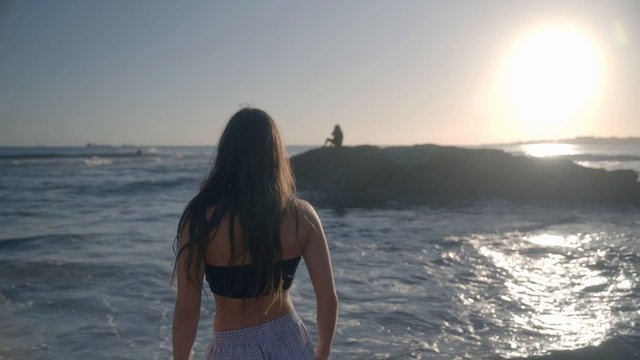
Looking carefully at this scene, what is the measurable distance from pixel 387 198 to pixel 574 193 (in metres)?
6.52

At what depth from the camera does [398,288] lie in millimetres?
7680

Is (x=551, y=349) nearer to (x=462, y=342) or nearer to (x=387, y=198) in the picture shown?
(x=462, y=342)

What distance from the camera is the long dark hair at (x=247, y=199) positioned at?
2264mm

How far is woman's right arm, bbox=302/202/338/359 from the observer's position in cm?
242

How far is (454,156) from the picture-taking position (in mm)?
22516

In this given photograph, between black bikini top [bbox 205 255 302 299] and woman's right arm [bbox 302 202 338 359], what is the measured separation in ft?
0.31

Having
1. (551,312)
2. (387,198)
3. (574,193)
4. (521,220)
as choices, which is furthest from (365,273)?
(574,193)

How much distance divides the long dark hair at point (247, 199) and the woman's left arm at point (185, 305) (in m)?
0.02

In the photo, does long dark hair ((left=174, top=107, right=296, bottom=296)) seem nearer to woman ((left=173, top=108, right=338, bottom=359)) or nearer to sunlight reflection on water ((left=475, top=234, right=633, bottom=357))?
woman ((left=173, top=108, right=338, bottom=359))

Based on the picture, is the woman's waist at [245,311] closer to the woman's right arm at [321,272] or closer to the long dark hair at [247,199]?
the long dark hair at [247,199]

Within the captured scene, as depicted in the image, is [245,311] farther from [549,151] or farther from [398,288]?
[549,151]

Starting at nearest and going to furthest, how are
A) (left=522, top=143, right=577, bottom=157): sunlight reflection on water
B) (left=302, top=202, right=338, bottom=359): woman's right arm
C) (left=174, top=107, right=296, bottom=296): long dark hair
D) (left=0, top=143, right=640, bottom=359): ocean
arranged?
(left=174, top=107, right=296, bottom=296): long dark hair
(left=302, top=202, right=338, bottom=359): woman's right arm
(left=0, top=143, right=640, bottom=359): ocean
(left=522, top=143, right=577, bottom=157): sunlight reflection on water

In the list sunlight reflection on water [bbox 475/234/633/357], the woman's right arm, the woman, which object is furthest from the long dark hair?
sunlight reflection on water [bbox 475/234/633/357]

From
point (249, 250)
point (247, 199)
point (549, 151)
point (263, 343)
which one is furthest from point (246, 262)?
point (549, 151)
